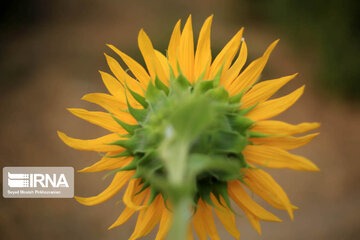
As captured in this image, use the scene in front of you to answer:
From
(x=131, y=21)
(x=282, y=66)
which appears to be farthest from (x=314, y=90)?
(x=131, y=21)

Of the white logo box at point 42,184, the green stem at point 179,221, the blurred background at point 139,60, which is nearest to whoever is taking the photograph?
the green stem at point 179,221

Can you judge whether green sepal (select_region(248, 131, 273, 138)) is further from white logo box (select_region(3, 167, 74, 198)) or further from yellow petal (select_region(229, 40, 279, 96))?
white logo box (select_region(3, 167, 74, 198))

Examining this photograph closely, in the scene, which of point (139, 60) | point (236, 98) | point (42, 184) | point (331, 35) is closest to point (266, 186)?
point (236, 98)

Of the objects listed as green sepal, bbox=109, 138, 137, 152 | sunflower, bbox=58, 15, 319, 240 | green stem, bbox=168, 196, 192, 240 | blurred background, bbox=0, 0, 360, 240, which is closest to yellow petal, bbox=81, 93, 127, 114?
sunflower, bbox=58, 15, 319, 240

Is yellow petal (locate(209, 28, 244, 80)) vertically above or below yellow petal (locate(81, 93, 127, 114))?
above

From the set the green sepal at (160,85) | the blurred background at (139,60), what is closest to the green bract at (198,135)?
the green sepal at (160,85)

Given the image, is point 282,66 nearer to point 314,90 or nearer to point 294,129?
point 314,90

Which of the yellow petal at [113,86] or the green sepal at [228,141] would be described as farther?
the yellow petal at [113,86]

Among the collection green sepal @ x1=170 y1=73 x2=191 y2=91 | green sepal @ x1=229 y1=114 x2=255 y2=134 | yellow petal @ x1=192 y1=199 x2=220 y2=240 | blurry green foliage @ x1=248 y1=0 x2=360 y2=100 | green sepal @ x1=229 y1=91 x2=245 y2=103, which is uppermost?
blurry green foliage @ x1=248 y1=0 x2=360 y2=100

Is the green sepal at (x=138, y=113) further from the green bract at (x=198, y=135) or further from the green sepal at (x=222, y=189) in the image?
the green sepal at (x=222, y=189)
